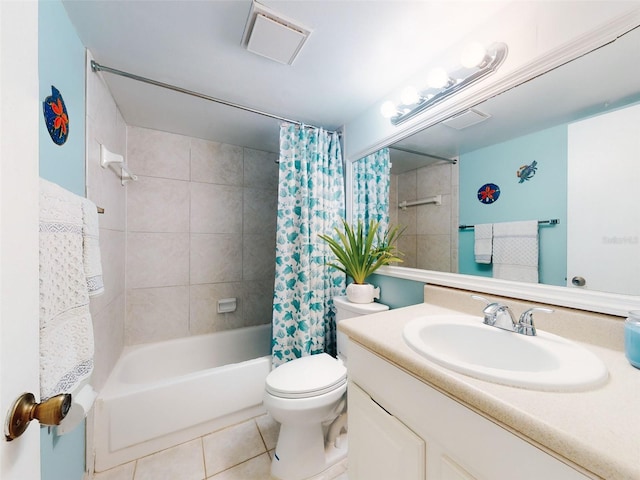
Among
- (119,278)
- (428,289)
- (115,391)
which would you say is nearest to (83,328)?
(115,391)

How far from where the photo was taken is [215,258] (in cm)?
228

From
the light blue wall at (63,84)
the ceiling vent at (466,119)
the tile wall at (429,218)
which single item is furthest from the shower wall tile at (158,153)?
the ceiling vent at (466,119)

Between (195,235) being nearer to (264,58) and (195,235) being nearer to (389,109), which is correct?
(264,58)

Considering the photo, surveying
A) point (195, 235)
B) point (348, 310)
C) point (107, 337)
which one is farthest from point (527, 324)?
point (195, 235)

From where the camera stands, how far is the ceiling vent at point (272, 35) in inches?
38.3

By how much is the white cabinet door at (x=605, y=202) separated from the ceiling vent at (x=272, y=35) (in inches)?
44.1

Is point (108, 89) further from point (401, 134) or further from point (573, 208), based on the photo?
point (573, 208)

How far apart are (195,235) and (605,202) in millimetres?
2488

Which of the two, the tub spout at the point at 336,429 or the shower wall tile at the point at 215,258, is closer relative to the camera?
the tub spout at the point at 336,429

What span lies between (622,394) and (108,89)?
A: 2.49 metres

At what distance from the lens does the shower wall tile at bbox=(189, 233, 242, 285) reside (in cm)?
220

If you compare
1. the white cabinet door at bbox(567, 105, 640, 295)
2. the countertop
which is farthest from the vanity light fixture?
the countertop

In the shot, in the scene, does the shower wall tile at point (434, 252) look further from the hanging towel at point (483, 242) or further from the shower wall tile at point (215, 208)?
the shower wall tile at point (215, 208)

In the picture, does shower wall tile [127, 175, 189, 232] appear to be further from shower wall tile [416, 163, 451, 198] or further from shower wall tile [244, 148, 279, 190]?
shower wall tile [416, 163, 451, 198]
